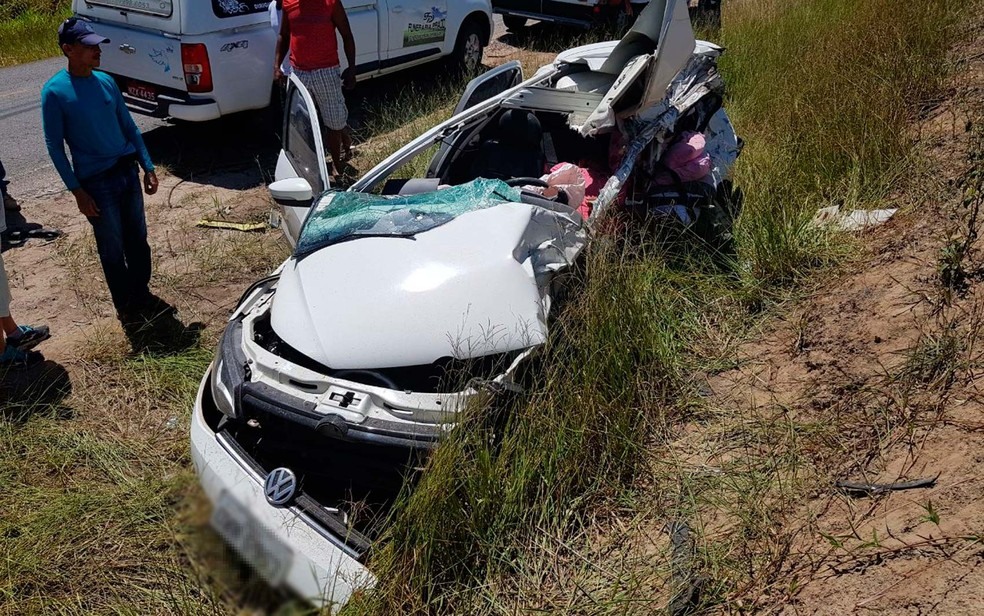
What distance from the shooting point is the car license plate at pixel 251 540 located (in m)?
0.82

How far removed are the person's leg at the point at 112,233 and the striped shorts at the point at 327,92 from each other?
84.3 inches

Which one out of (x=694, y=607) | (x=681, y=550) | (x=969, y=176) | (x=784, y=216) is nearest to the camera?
(x=694, y=607)

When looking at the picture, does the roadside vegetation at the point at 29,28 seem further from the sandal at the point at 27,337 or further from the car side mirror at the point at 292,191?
the car side mirror at the point at 292,191

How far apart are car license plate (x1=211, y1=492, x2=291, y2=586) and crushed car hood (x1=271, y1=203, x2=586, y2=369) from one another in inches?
86.4

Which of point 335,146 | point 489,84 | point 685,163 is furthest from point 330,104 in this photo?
point 685,163

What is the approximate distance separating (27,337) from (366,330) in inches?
121

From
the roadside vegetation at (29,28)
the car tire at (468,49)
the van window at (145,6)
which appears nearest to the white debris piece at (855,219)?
the van window at (145,6)

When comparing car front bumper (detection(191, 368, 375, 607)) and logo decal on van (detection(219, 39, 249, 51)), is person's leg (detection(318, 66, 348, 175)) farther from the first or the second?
car front bumper (detection(191, 368, 375, 607))

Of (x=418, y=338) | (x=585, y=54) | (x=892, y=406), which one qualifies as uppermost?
(x=585, y=54)

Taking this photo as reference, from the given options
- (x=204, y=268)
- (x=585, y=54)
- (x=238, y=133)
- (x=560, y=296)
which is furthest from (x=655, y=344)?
(x=238, y=133)

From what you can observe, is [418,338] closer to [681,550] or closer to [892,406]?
[681,550]

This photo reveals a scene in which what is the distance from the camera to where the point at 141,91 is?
7.30 m

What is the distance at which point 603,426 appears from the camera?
3.46 meters

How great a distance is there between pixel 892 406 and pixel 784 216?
6.55ft
